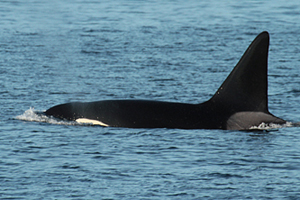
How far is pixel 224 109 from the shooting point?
15.4 meters

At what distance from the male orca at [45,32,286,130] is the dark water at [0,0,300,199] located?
370mm

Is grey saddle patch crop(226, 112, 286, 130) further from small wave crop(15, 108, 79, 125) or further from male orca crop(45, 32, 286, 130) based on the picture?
small wave crop(15, 108, 79, 125)

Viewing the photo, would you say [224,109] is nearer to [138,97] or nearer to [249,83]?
[249,83]

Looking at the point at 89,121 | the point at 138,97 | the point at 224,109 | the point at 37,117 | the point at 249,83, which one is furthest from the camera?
the point at 138,97

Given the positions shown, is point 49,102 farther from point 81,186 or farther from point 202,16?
point 202,16

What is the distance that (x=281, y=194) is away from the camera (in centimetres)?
1050

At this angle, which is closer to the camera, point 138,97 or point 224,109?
point 224,109

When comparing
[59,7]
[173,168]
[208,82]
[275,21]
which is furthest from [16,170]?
[59,7]

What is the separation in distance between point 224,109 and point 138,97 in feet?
15.7

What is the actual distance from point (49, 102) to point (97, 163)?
6.72 meters

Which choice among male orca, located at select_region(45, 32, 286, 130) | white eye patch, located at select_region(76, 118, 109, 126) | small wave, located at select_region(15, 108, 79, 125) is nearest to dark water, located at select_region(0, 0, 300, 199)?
small wave, located at select_region(15, 108, 79, 125)

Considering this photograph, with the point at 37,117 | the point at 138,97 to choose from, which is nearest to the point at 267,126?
the point at 138,97

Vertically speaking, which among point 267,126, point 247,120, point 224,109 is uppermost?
point 224,109

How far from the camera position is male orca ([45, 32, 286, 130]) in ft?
49.6
